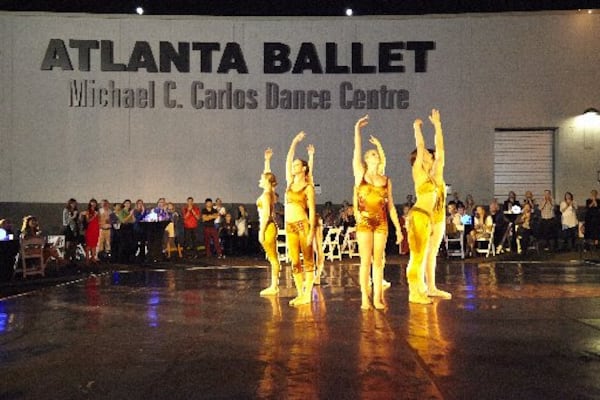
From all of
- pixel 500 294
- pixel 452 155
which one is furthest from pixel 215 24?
pixel 500 294

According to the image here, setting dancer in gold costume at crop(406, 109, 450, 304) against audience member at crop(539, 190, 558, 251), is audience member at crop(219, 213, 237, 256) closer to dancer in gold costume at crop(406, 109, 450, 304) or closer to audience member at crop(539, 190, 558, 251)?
audience member at crop(539, 190, 558, 251)

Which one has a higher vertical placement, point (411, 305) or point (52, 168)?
point (52, 168)

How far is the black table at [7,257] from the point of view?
1617 centimetres

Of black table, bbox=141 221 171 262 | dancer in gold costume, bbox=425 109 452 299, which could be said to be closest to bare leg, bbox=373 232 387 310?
dancer in gold costume, bbox=425 109 452 299

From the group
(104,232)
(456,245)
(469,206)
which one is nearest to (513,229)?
(469,206)

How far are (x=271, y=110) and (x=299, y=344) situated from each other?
18.2 meters

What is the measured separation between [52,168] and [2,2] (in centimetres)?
731

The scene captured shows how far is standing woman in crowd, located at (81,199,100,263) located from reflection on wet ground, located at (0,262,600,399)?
18.9 ft

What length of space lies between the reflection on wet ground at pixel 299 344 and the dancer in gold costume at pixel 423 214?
48cm

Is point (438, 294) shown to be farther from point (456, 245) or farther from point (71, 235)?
point (456, 245)

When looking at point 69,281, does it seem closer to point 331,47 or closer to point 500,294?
point 500,294

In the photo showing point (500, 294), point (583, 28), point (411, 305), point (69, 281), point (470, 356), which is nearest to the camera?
point (470, 356)

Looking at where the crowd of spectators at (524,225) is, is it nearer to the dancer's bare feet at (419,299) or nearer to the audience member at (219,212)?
the audience member at (219,212)

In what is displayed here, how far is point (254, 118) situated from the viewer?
2641 centimetres
